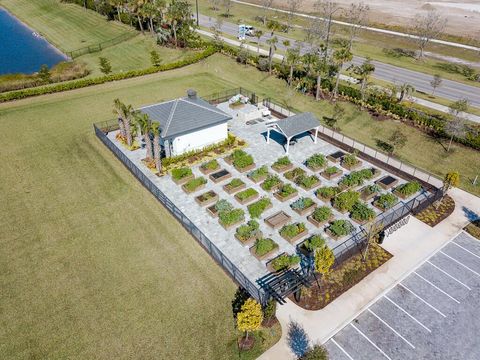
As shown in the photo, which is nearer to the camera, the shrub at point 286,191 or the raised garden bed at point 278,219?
the raised garden bed at point 278,219

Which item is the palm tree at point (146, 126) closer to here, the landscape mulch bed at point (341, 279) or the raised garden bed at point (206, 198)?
the raised garden bed at point (206, 198)

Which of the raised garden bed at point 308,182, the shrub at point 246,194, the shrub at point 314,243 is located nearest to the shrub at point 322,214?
the shrub at point 314,243

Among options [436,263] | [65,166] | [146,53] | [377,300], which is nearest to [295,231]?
[377,300]

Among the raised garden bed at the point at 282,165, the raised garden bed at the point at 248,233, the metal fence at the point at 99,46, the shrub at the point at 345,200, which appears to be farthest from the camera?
the metal fence at the point at 99,46

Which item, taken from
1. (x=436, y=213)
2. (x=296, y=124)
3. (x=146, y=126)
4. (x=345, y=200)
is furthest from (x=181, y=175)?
(x=436, y=213)

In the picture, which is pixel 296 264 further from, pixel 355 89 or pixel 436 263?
pixel 355 89

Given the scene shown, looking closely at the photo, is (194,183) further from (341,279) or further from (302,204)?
(341,279)
